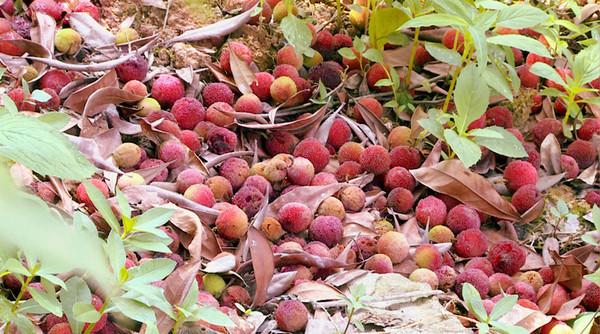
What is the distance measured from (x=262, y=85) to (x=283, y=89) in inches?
2.9

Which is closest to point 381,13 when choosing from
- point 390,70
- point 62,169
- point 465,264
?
point 390,70

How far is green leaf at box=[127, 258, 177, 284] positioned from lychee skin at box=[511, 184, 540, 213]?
121cm

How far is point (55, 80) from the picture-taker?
1894 mm

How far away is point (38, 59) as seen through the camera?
1905 mm

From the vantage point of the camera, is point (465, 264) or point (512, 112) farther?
point (512, 112)

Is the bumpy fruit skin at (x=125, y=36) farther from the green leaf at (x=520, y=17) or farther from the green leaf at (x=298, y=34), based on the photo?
the green leaf at (x=520, y=17)

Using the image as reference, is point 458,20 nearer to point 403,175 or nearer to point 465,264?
point 403,175

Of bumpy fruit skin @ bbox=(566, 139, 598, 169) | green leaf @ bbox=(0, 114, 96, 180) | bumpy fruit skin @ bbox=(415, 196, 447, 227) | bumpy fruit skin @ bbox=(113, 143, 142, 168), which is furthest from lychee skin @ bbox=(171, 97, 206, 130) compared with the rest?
green leaf @ bbox=(0, 114, 96, 180)

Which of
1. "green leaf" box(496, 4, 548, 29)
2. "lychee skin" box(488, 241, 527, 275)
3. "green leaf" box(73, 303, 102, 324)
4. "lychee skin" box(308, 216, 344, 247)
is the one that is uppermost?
"green leaf" box(496, 4, 548, 29)

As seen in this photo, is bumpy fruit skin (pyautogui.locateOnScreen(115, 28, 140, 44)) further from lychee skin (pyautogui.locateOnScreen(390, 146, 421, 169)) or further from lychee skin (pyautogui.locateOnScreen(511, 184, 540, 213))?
lychee skin (pyautogui.locateOnScreen(511, 184, 540, 213))

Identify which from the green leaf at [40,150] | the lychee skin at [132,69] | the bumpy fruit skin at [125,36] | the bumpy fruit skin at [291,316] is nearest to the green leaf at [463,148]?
the bumpy fruit skin at [291,316]

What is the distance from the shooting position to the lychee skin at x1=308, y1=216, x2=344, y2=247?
5.57ft

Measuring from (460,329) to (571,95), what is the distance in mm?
1047

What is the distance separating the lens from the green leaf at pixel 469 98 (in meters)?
1.85
